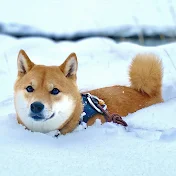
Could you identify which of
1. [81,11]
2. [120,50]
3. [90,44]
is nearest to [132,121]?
[120,50]

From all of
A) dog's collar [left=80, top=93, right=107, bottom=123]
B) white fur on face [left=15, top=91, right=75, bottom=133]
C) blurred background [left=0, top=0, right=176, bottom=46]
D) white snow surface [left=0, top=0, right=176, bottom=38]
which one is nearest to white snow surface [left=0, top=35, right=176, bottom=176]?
white fur on face [left=15, top=91, right=75, bottom=133]

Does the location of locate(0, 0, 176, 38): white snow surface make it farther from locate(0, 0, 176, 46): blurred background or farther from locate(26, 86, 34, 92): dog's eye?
locate(26, 86, 34, 92): dog's eye

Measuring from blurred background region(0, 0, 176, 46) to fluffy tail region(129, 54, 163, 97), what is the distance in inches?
129

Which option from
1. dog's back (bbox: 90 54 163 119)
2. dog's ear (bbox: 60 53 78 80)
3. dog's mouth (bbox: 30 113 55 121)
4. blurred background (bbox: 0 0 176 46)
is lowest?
blurred background (bbox: 0 0 176 46)

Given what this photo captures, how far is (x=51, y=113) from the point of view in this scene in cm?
334

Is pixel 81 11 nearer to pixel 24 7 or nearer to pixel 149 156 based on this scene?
pixel 24 7

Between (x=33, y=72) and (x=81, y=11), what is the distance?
5.78m

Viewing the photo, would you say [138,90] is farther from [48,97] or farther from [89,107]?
[48,97]

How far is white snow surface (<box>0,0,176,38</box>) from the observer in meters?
8.47

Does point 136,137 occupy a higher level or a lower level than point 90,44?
higher

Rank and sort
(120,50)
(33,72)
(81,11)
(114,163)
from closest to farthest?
(114,163) → (33,72) → (120,50) → (81,11)

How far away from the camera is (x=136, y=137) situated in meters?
3.10

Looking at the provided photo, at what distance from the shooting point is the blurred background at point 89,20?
8.38 m

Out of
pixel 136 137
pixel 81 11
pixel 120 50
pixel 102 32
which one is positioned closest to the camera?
pixel 136 137
